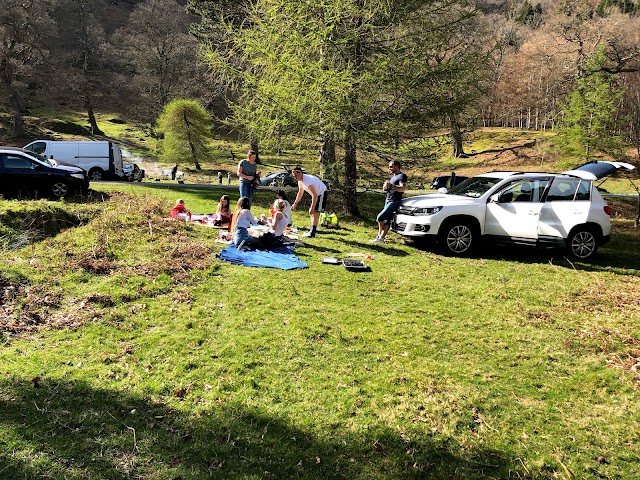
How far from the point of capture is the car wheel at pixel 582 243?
9320 mm

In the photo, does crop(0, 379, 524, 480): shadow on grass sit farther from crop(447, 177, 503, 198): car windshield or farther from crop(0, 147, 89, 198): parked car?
crop(0, 147, 89, 198): parked car

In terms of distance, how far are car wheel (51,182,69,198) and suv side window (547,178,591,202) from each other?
44.9 feet

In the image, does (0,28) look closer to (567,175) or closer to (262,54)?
(262,54)

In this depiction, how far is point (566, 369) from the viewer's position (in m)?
4.63

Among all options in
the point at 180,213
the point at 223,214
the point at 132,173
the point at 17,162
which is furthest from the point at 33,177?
the point at 132,173

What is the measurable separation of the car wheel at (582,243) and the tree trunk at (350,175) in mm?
6097

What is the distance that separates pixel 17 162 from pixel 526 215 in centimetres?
1429

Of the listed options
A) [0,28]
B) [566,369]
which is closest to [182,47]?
[0,28]

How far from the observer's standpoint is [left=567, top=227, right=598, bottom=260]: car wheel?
30.6ft

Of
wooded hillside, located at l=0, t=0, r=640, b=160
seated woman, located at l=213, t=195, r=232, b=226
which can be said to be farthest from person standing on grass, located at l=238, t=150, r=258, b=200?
wooded hillside, located at l=0, t=0, r=640, b=160

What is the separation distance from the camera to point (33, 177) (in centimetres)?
1312

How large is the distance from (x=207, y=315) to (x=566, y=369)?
434 centimetres

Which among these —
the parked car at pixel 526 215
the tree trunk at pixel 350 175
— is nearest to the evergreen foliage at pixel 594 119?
the tree trunk at pixel 350 175

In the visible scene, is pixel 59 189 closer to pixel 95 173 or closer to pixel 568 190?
pixel 95 173
